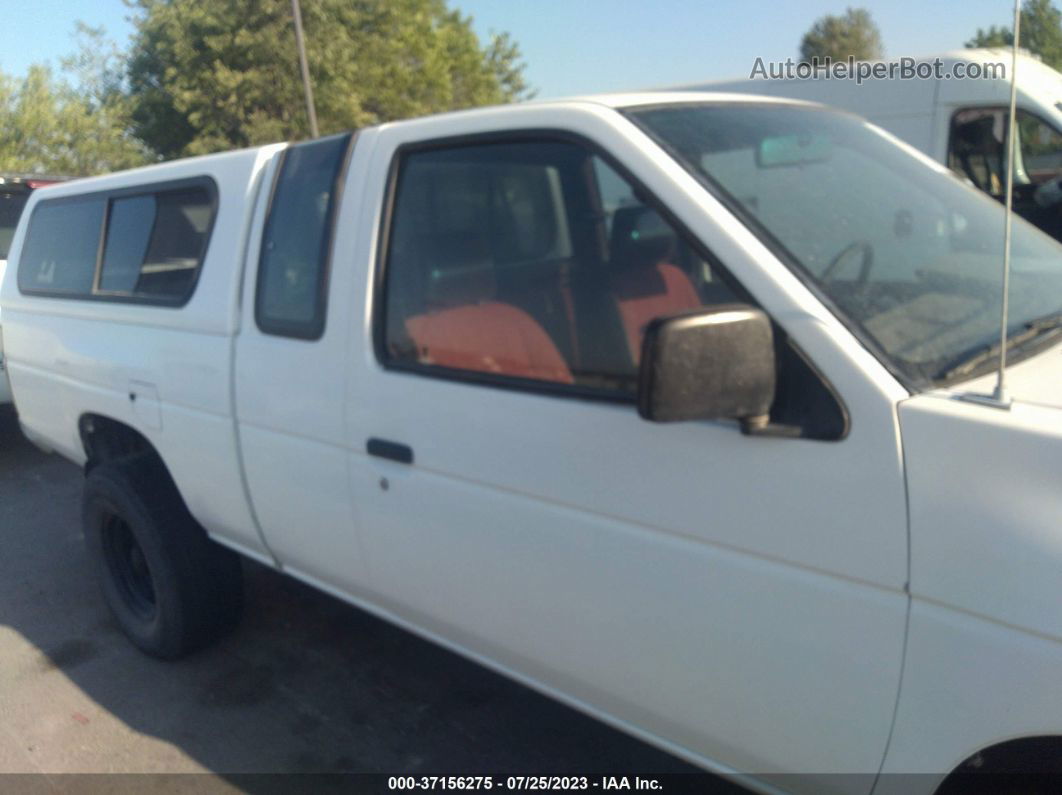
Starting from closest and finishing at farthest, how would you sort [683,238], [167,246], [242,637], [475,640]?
[683,238]
[475,640]
[167,246]
[242,637]

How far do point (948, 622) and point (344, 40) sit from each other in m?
23.4

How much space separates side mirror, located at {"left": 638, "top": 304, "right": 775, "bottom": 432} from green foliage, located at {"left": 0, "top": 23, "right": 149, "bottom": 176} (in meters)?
22.1

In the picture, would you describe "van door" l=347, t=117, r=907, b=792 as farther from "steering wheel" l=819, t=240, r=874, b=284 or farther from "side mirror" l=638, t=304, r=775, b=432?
"steering wheel" l=819, t=240, r=874, b=284

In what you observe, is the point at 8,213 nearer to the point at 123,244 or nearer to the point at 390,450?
the point at 123,244

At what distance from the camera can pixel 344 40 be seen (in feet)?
74.1

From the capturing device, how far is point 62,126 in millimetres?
21359

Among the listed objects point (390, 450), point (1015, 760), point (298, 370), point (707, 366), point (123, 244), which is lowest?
point (1015, 760)

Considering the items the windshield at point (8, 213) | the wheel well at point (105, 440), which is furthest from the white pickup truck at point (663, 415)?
the windshield at point (8, 213)

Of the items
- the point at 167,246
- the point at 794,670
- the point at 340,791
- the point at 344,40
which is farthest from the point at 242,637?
the point at 344,40

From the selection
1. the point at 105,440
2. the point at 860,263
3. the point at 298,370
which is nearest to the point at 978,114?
the point at 860,263

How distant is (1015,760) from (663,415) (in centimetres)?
87

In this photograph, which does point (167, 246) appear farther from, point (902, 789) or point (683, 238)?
point (902, 789)

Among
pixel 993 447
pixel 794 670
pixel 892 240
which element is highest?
pixel 892 240

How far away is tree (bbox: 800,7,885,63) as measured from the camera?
132ft
